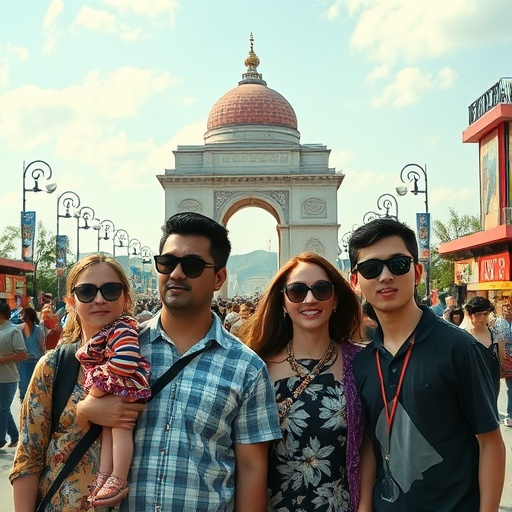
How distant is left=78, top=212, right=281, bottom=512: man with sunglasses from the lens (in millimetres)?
2824

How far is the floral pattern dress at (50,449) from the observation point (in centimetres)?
290

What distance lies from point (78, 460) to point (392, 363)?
1361mm

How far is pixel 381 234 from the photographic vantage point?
3225 mm

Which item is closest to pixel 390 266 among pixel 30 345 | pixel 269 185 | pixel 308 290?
pixel 308 290

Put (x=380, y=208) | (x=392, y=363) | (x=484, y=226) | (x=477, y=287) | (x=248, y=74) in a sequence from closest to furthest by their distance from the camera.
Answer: (x=392, y=363) < (x=477, y=287) < (x=484, y=226) < (x=380, y=208) < (x=248, y=74)

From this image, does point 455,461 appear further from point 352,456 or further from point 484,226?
point 484,226

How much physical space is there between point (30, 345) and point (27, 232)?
1890 cm

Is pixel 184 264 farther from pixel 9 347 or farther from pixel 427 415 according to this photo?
pixel 9 347

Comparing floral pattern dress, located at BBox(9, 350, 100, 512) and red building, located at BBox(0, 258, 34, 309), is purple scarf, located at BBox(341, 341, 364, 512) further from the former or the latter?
red building, located at BBox(0, 258, 34, 309)

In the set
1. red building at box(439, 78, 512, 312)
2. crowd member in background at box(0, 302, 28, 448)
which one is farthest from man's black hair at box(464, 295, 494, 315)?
red building at box(439, 78, 512, 312)

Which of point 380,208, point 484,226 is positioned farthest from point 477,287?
point 380,208

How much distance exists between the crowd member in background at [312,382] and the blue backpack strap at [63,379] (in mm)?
941

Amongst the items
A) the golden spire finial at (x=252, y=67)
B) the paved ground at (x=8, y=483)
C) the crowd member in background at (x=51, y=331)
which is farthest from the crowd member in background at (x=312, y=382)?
the golden spire finial at (x=252, y=67)

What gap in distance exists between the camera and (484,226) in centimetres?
2609
